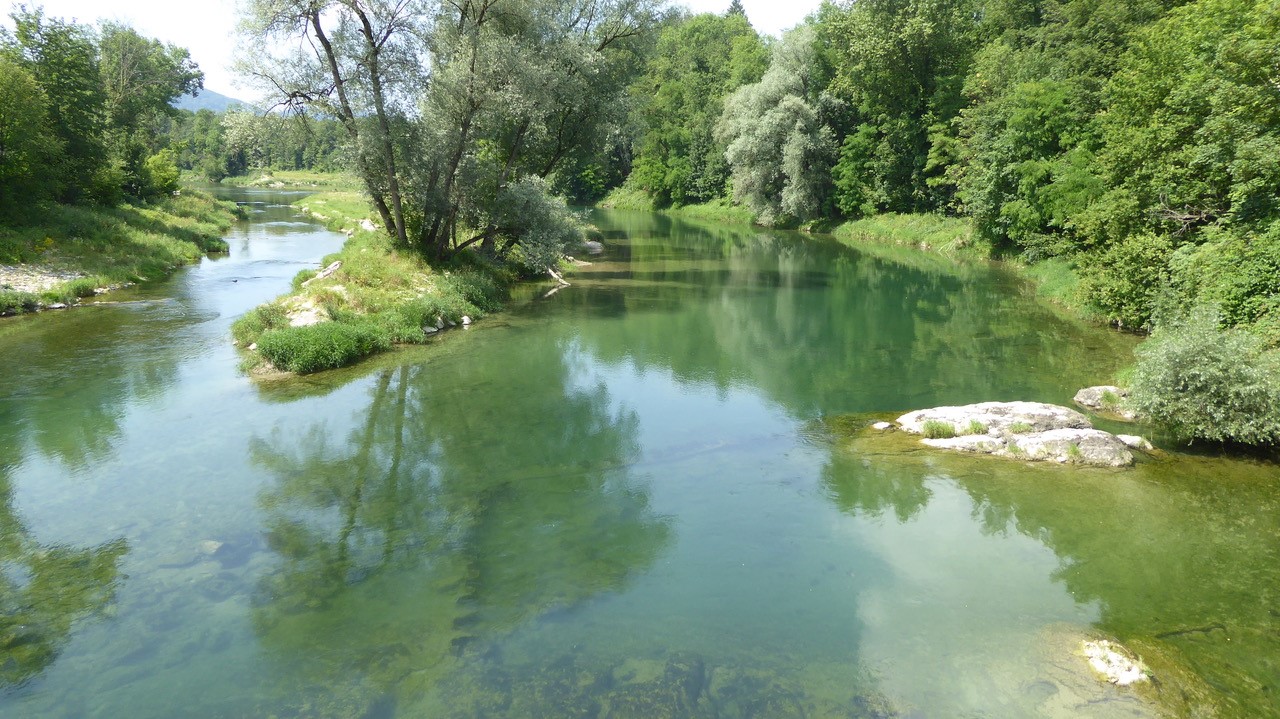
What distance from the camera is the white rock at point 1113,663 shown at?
278 inches

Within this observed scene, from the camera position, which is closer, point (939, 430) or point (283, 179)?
point (939, 430)

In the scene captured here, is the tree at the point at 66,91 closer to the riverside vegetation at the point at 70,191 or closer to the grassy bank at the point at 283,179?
the riverside vegetation at the point at 70,191

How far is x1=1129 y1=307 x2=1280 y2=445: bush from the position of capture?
11.6 meters

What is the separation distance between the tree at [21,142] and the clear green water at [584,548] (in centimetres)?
1270

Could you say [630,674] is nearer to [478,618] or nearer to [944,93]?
[478,618]

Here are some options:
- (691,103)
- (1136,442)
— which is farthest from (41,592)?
(691,103)

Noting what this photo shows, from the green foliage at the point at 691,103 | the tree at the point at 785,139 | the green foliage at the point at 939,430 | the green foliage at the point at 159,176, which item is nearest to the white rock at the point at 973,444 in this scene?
the green foliage at the point at 939,430

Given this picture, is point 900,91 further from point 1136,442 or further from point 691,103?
point 1136,442

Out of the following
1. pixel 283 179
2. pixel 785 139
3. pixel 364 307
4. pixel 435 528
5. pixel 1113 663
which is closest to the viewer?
pixel 1113 663

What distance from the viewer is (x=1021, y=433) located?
508 inches

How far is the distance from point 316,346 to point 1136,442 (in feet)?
57.2

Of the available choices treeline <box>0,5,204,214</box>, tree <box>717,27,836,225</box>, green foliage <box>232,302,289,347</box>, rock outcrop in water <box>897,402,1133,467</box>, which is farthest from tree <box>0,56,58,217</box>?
tree <box>717,27,836,225</box>

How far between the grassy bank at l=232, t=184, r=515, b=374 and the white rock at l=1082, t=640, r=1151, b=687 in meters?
16.2

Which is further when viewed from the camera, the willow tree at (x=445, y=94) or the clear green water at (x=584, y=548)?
the willow tree at (x=445, y=94)
